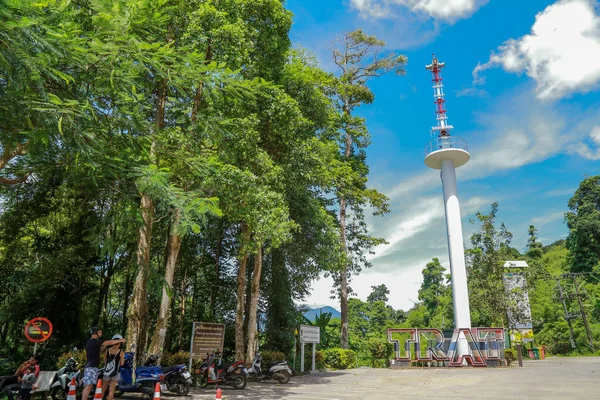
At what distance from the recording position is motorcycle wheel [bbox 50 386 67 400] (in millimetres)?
9109

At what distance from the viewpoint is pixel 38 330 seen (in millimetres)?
9578

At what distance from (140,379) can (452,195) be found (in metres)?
20.4

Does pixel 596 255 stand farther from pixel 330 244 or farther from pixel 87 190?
pixel 87 190

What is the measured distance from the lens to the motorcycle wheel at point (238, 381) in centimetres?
1202

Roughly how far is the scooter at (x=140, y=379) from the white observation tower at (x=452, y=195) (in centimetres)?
1746

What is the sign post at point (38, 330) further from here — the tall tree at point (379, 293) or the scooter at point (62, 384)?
the tall tree at point (379, 293)

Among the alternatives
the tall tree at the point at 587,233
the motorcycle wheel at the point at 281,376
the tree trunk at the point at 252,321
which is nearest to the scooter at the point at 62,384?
the motorcycle wheel at the point at 281,376

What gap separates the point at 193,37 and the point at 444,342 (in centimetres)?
1954

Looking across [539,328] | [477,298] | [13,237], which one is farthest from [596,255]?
[13,237]

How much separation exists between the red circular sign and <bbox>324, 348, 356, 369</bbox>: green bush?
14.5m

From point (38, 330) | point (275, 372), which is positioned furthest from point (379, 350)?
point (38, 330)

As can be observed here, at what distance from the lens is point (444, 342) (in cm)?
2247

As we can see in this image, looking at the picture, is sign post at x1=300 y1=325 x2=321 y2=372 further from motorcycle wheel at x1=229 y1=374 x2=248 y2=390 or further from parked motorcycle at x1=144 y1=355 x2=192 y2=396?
parked motorcycle at x1=144 y1=355 x2=192 y2=396

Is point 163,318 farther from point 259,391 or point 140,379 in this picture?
point 259,391
